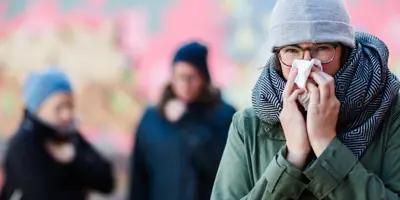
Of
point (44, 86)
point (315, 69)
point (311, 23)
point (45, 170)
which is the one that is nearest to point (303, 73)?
point (315, 69)

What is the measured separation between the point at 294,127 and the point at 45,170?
284 cm

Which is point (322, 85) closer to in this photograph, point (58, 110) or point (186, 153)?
point (186, 153)

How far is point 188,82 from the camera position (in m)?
4.59

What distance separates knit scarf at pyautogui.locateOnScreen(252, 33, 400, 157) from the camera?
2.20m

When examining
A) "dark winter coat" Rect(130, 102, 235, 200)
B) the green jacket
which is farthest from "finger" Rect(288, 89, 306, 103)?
"dark winter coat" Rect(130, 102, 235, 200)

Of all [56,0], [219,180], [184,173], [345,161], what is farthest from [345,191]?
[56,0]

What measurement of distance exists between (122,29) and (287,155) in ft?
9.33

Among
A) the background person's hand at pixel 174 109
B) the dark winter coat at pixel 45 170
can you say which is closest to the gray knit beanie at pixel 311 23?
the background person's hand at pixel 174 109

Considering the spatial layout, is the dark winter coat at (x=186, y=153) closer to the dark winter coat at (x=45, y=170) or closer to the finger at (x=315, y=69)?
the dark winter coat at (x=45, y=170)

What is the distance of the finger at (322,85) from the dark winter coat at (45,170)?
2.87 m

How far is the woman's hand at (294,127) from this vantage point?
217 cm

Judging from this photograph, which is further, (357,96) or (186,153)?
(186,153)

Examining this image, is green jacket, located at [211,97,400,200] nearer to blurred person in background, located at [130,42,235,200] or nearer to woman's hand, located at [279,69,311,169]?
woman's hand, located at [279,69,311,169]

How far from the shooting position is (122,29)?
491 centimetres
